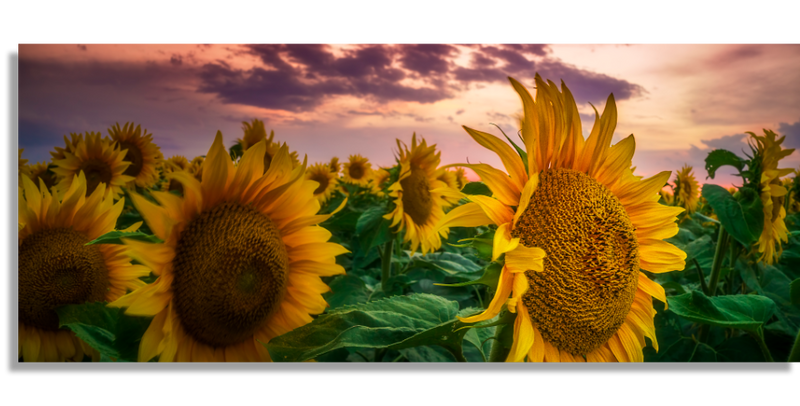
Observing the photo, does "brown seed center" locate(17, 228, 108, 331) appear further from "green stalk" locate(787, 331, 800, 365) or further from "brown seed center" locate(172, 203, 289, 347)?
"green stalk" locate(787, 331, 800, 365)

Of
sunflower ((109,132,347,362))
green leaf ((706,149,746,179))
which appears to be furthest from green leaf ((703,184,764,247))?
sunflower ((109,132,347,362))

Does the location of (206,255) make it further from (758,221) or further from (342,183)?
(342,183)

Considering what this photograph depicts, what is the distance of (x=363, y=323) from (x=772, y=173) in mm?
2628

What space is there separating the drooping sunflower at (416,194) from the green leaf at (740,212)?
1.59 meters

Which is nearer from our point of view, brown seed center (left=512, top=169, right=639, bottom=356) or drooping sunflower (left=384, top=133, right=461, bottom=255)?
brown seed center (left=512, top=169, right=639, bottom=356)

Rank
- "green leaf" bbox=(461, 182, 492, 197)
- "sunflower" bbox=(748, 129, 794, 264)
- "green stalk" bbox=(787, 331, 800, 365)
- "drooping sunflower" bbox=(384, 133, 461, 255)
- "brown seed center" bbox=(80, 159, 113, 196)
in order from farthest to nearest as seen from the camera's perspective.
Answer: "brown seed center" bbox=(80, 159, 113, 196), "drooping sunflower" bbox=(384, 133, 461, 255), "sunflower" bbox=(748, 129, 794, 264), "green stalk" bbox=(787, 331, 800, 365), "green leaf" bbox=(461, 182, 492, 197)

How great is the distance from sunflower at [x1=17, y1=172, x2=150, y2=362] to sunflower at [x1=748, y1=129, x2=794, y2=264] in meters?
3.16

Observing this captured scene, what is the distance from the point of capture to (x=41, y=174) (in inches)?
132

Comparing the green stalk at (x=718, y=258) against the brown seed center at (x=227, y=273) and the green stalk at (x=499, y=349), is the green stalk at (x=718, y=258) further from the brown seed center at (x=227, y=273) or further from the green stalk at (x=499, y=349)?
the brown seed center at (x=227, y=273)

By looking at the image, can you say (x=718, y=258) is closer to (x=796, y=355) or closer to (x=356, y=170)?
(x=796, y=355)

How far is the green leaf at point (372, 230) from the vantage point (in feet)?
8.57

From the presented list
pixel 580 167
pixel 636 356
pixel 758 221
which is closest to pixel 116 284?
pixel 580 167

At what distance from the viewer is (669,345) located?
2.20 m

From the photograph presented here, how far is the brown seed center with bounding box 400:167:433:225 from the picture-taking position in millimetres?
2850
